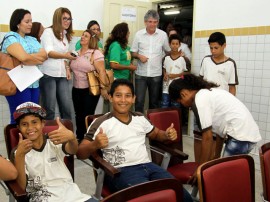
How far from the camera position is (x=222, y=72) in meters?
3.36

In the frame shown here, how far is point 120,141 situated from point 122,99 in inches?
11.3

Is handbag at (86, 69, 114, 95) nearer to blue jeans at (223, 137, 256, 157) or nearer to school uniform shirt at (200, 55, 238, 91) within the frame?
school uniform shirt at (200, 55, 238, 91)

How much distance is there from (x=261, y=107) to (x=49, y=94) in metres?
2.48

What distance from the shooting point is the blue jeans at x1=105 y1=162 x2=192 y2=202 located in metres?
1.92

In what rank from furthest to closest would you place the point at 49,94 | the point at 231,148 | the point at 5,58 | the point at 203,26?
the point at 203,26 < the point at 49,94 < the point at 5,58 < the point at 231,148

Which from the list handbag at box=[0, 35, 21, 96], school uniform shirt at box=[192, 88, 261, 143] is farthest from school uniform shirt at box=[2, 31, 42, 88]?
school uniform shirt at box=[192, 88, 261, 143]

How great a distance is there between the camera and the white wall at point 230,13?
3.68 meters

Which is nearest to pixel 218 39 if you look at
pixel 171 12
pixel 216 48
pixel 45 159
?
pixel 216 48

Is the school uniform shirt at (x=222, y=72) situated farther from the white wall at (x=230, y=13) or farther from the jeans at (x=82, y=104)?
the jeans at (x=82, y=104)

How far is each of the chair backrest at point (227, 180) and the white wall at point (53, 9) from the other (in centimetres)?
345

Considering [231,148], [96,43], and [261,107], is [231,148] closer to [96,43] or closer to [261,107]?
[261,107]

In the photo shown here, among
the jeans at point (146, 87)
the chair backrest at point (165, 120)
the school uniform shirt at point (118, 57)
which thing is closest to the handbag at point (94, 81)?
the school uniform shirt at point (118, 57)

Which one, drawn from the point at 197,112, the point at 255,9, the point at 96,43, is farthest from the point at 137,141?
the point at 255,9

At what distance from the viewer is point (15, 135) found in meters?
1.93
